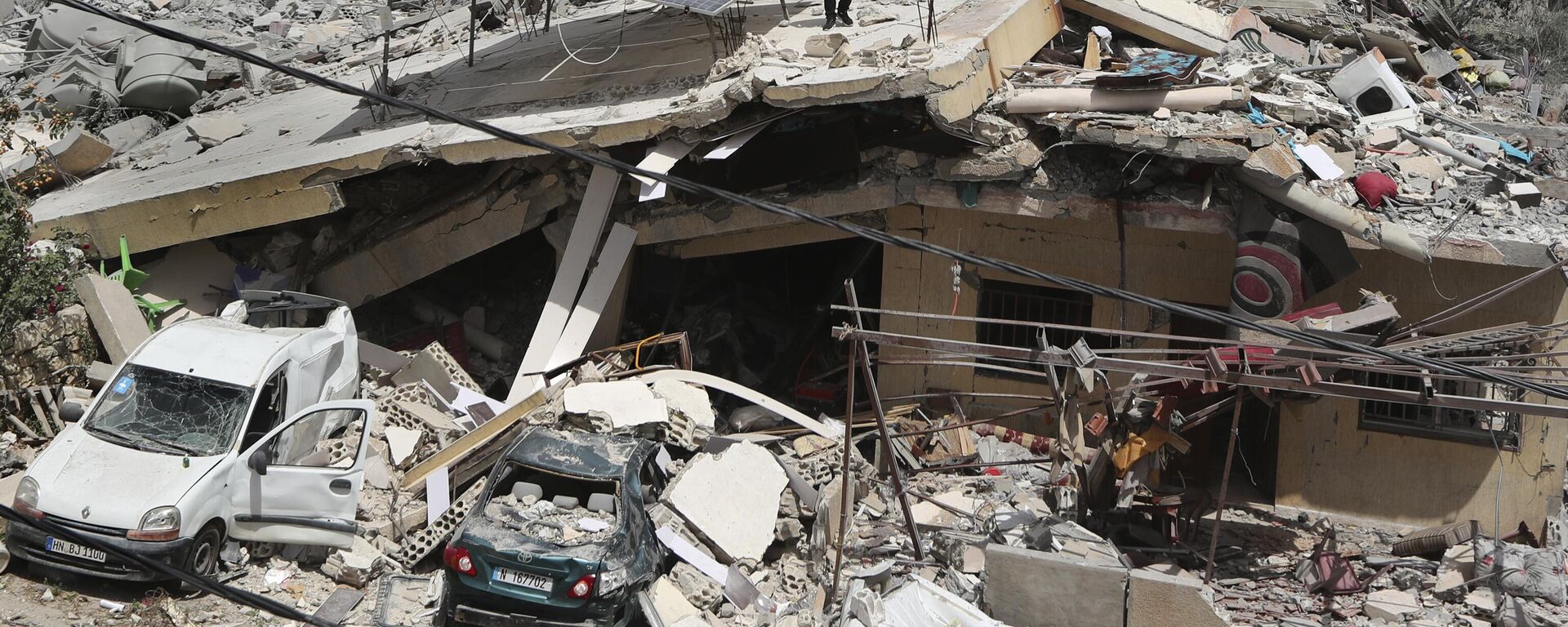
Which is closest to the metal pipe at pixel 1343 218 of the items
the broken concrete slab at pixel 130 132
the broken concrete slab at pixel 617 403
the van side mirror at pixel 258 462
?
the broken concrete slab at pixel 617 403

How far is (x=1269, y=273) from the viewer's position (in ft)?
34.4

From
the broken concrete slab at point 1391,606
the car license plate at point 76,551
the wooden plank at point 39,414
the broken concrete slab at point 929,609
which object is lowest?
the broken concrete slab at point 1391,606

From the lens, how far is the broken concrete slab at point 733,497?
381 inches

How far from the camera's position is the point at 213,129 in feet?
46.5

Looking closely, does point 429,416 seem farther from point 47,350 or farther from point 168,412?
point 47,350

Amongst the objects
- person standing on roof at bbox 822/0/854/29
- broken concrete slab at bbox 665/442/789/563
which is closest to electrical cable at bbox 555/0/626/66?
person standing on roof at bbox 822/0/854/29

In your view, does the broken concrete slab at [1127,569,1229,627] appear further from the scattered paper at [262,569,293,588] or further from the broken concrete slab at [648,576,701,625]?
the scattered paper at [262,569,293,588]

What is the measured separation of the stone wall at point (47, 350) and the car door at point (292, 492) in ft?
10.4

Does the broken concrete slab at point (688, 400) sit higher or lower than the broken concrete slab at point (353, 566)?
higher

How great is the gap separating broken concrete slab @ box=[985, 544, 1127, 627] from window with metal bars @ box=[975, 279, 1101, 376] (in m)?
3.89

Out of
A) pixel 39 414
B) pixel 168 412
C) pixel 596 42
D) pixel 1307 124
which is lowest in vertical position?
pixel 39 414

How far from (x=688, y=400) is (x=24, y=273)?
20.6 feet

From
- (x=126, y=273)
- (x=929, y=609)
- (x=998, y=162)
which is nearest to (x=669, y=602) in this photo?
(x=929, y=609)

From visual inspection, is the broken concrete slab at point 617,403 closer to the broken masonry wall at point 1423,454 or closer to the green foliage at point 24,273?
the green foliage at point 24,273
